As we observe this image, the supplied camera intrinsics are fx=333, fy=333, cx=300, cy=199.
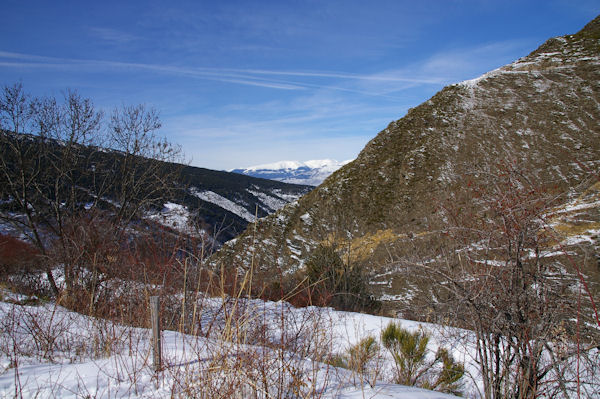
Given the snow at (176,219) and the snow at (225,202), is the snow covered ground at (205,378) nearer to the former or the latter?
the snow at (176,219)

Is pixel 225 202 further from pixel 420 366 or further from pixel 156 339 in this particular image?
pixel 156 339

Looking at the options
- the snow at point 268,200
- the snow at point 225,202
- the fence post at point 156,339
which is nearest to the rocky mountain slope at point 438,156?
the fence post at point 156,339

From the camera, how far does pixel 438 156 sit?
19156mm

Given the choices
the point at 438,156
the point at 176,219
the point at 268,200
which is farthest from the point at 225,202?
the point at 176,219

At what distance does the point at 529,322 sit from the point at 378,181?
1754cm

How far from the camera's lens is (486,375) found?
2.65 meters

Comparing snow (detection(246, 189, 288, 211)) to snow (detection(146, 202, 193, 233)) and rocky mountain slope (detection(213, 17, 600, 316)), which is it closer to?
rocky mountain slope (detection(213, 17, 600, 316))

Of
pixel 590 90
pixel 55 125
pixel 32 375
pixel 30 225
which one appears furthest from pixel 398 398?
pixel 590 90

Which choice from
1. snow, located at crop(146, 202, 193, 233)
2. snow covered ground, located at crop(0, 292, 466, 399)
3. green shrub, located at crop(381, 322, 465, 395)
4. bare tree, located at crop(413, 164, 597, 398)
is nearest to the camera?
snow covered ground, located at crop(0, 292, 466, 399)

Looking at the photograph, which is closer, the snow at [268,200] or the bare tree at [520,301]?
the bare tree at [520,301]

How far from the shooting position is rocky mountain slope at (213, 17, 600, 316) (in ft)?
52.0

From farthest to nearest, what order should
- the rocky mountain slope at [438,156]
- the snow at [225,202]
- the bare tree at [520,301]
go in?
the snow at [225,202] → the rocky mountain slope at [438,156] → the bare tree at [520,301]

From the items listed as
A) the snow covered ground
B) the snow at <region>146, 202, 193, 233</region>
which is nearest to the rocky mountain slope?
the snow at <region>146, 202, 193, 233</region>

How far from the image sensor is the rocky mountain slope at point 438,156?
15.9m
